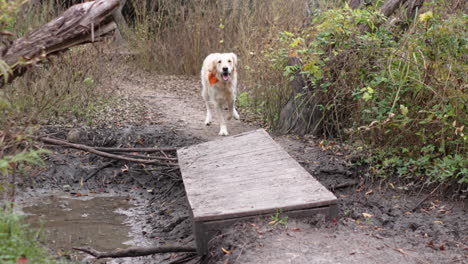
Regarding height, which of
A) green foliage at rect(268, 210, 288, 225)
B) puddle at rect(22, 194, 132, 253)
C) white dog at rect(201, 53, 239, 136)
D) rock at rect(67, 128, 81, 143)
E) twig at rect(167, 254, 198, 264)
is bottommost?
puddle at rect(22, 194, 132, 253)

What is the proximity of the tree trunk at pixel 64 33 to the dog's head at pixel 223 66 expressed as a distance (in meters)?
3.60

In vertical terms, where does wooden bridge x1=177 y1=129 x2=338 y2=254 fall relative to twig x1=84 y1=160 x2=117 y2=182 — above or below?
above

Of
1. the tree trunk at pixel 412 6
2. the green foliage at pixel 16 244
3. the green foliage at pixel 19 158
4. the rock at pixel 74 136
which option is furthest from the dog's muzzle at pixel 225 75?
the green foliage at pixel 16 244

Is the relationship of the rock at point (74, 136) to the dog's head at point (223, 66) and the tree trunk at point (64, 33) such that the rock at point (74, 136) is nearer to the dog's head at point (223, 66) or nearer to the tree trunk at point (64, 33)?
the dog's head at point (223, 66)

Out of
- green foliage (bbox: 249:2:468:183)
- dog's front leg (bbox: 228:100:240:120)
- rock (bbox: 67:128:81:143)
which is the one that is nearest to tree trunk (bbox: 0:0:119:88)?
green foliage (bbox: 249:2:468:183)

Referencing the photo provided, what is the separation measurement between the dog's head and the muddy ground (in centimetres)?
77

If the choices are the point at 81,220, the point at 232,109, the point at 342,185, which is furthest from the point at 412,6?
the point at 81,220

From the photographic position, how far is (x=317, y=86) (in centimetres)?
636

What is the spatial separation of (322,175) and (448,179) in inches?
47.6

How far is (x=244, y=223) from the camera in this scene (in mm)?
3879

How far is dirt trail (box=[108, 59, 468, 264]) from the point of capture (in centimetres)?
352

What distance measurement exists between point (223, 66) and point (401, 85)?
3035 mm

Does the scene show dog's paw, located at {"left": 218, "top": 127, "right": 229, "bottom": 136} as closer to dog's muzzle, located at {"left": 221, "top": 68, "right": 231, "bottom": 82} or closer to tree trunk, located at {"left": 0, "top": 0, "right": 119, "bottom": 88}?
dog's muzzle, located at {"left": 221, "top": 68, "right": 231, "bottom": 82}

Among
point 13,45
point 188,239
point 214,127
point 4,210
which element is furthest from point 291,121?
point 4,210
